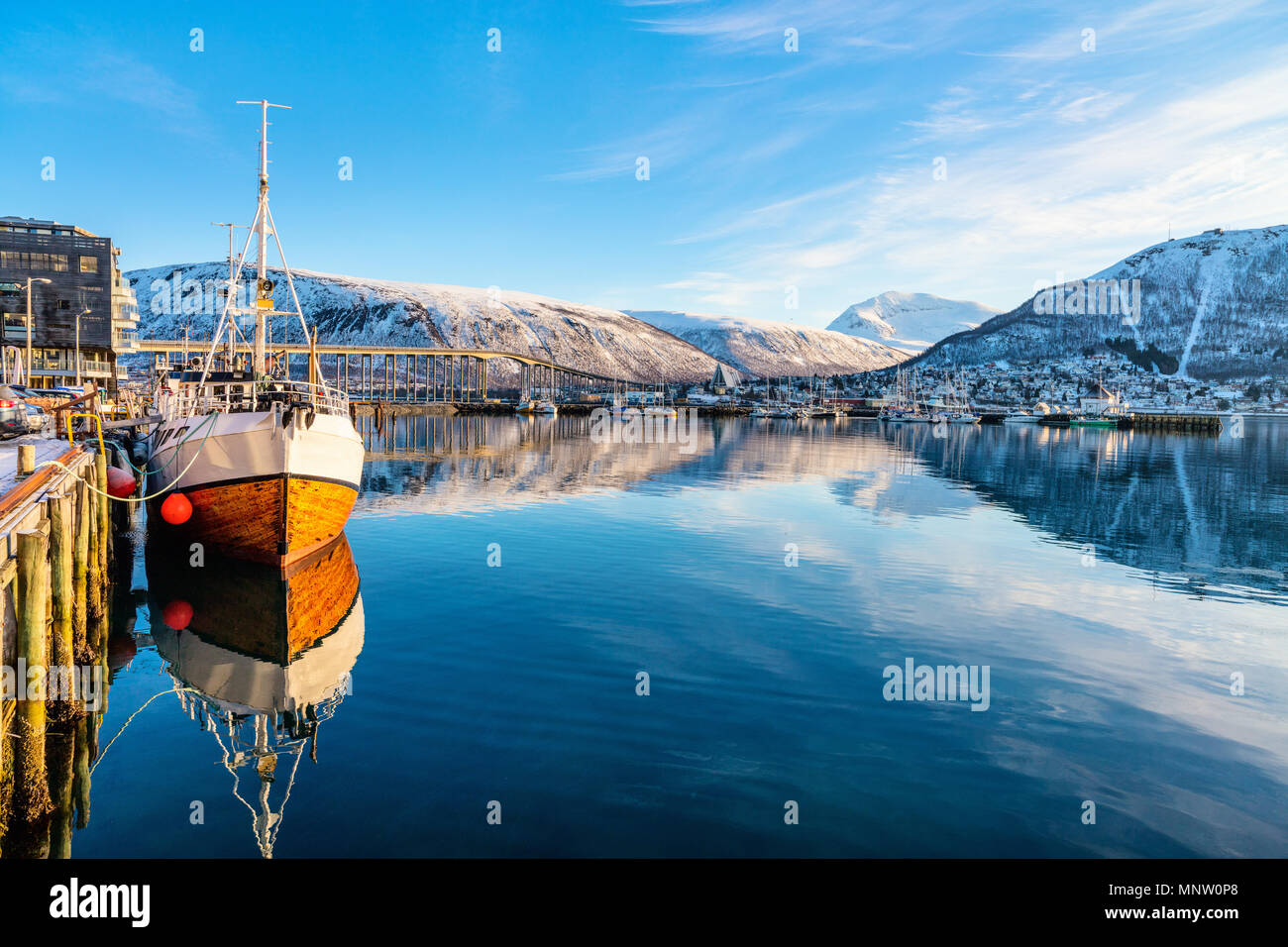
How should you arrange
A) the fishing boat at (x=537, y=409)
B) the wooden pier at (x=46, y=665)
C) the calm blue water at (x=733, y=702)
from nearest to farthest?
the wooden pier at (x=46, y=665) < the calm blue water at (x=733, y=702) < the fishing boat at (x=537, y=409)

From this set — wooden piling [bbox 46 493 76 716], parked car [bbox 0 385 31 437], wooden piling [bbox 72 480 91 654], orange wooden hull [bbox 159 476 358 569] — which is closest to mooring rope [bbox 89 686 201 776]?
wooden piling [bbox 46 493 76 716]

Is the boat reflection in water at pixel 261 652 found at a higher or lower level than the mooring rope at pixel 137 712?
higher

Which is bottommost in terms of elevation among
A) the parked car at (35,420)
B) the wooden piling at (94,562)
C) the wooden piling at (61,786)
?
the wooden piling at (61,786)

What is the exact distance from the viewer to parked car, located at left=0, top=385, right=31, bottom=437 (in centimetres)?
3541

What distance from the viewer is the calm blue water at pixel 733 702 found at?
10719 millimetres

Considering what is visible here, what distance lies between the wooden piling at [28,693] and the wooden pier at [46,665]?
0.05 ft

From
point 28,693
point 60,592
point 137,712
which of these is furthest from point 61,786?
point 60,592

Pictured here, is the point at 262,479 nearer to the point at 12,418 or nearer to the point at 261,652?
the point at 261,652

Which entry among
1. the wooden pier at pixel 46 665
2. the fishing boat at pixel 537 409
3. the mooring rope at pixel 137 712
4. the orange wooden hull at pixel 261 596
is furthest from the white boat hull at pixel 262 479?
the fishing boat at pixel 537 409

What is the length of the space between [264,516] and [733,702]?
1794 centimetres

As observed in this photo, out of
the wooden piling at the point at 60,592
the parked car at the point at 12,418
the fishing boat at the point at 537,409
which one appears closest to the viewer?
the wooden piling at the point at 60,592

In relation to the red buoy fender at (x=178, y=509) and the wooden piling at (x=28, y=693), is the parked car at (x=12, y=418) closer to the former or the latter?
the red buoy fender at (x=178, y=509)

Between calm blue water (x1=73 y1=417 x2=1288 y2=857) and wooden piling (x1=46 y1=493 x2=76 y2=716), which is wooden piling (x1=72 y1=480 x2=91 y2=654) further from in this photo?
wooden piling (x1=46 y1=493 x2=76 y2=716)

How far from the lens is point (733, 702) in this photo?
15000 mm
